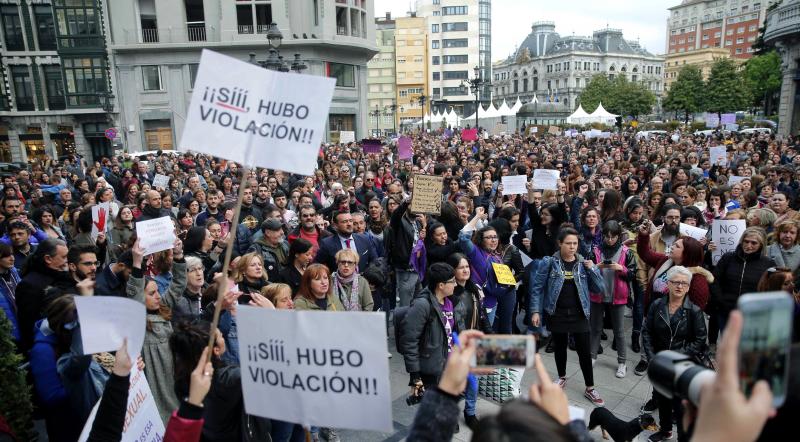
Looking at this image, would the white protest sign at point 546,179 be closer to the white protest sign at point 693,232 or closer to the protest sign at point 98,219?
the white protest sign at point 693,232

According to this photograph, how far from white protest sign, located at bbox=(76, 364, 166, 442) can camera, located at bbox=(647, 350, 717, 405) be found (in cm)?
258

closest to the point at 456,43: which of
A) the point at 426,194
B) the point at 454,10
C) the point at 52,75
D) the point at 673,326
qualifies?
the point at 454,10

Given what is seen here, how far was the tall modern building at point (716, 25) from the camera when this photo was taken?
11062 cm

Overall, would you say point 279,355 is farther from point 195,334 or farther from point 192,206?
point 192,206

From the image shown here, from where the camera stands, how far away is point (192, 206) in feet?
27.7

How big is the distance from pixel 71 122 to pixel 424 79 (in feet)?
219

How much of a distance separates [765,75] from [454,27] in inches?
2208

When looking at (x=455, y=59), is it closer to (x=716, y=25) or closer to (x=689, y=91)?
(x=689, y=91)

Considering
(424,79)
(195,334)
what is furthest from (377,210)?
(424,79)

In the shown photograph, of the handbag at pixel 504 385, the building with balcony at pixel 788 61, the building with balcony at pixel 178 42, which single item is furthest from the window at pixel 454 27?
the handbag at pixel 504 385

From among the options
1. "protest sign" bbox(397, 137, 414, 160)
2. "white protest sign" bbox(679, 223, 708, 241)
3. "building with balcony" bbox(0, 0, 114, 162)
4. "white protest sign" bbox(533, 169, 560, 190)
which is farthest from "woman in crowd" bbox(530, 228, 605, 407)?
"building with balcony" bbox(0, 0, 114, 162)

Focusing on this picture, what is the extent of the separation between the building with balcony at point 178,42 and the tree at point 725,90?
143 feet

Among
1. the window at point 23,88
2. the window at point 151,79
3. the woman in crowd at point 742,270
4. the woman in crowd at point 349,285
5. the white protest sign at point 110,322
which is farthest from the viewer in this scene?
the window at point 23,88

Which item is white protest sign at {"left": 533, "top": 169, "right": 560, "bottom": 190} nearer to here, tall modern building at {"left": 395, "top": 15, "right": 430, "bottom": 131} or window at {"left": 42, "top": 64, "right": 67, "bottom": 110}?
window at {"left": 42, "top": 64, "right": 67, "bottom": 110}
